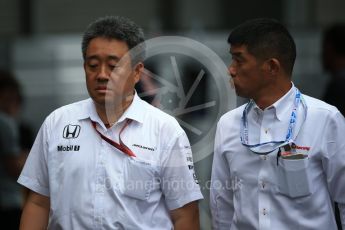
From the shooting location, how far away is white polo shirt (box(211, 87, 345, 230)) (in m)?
4.24

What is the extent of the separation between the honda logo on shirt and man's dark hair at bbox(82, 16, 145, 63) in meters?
0.36

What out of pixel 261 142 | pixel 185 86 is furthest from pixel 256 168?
pixel 185 86

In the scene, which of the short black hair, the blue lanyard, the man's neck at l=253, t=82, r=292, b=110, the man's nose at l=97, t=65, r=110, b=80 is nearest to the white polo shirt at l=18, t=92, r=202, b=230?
the man's nose at l=97, t=65, r=110, b=80

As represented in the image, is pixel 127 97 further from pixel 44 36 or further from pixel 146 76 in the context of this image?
pixel 44 36

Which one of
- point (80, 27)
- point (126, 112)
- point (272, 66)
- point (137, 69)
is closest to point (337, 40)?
point (272, 66)

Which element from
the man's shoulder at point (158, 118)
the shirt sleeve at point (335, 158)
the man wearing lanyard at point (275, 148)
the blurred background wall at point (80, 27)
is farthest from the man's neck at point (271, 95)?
the blurred background wall at point (80, 27)

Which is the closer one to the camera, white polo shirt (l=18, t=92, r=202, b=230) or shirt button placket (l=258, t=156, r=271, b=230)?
white polo shirt (l=18, t=92, r=202, b=230)

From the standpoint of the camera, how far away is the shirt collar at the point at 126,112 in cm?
425

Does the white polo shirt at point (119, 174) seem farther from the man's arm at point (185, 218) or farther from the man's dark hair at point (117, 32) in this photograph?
the man's dark hair at point (117, 32)

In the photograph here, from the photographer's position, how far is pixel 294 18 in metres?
8.42

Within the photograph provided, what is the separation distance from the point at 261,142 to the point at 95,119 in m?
0.82

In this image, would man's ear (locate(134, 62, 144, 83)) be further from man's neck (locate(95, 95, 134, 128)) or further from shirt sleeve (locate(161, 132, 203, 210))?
shirt sleeve (locate(161, 132, 203, 210))

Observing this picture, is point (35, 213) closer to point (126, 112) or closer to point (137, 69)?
point (126, 112)

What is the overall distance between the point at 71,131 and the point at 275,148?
1.00 m
